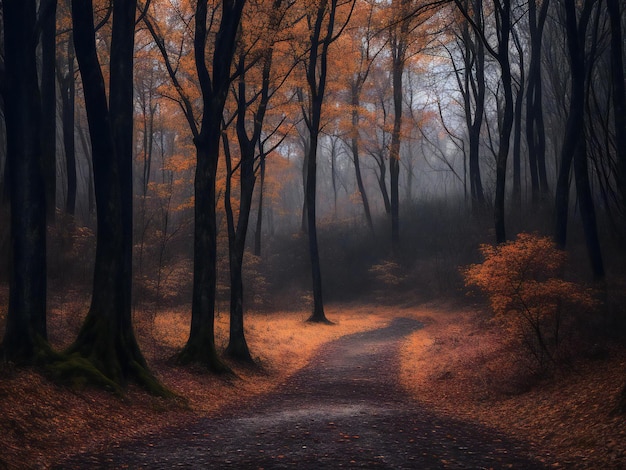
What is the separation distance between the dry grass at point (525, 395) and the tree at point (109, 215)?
6.16 meters

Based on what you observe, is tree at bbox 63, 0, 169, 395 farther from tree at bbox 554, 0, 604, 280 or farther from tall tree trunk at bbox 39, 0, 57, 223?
tree at bbox 554, 0, 604, 280

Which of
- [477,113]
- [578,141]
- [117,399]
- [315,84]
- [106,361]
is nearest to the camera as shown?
[117,399]

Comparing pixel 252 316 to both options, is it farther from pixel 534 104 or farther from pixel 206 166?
pixel 534 104

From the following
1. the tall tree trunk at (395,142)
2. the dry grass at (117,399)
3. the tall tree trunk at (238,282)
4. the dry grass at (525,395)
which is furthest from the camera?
the tall tree trunk at (395,142)

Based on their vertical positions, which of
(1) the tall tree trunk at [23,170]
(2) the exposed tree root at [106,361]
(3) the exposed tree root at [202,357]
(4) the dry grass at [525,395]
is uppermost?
(1) the tall tree trunk at [23,170]

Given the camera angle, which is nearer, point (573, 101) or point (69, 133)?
point (573, 101)

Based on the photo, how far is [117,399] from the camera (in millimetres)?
9641

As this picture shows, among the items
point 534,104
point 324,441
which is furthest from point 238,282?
point 534,104

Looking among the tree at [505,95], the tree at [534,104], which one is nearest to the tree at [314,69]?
the tree at [505,95]

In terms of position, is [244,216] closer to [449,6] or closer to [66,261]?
[66,261]

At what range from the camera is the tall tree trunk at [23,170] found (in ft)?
31.8

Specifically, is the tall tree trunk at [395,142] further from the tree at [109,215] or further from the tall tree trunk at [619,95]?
the tree at [109,215]

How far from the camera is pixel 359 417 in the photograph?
934 cm

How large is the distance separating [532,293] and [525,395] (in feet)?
7.37
